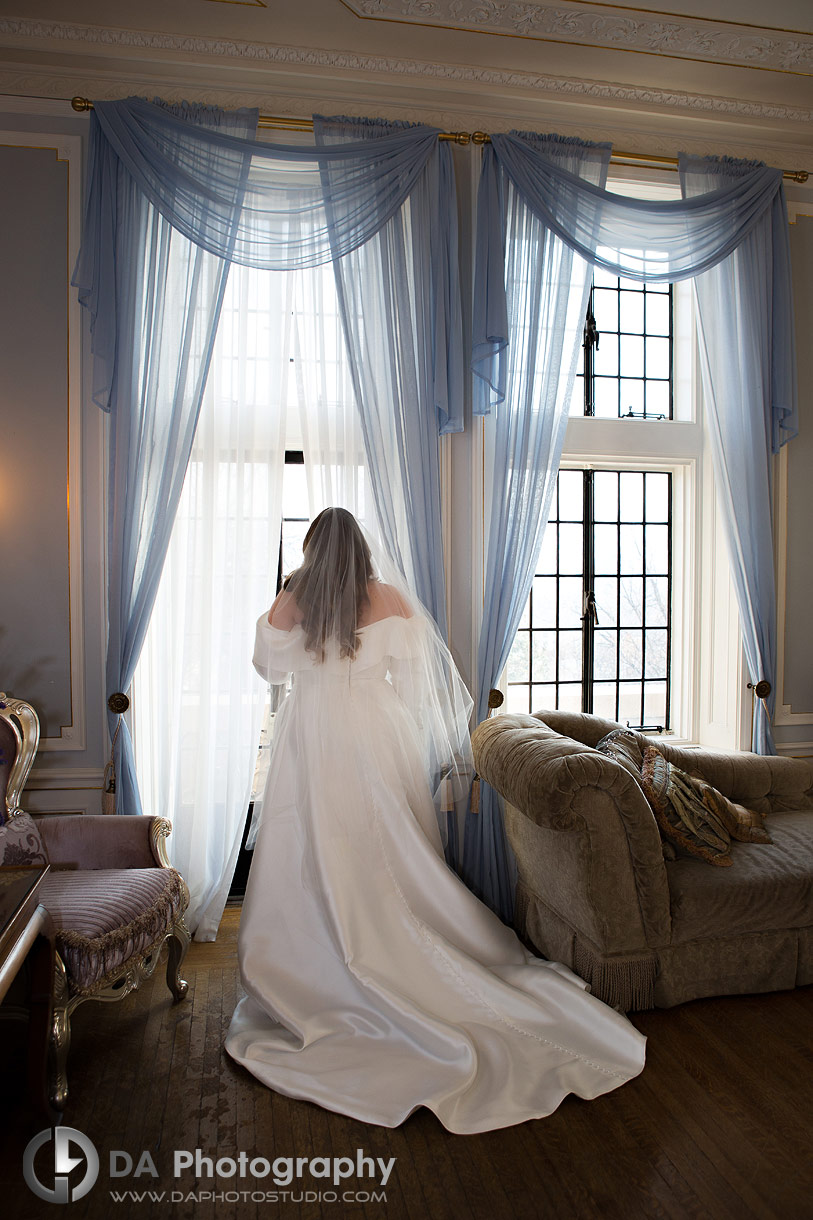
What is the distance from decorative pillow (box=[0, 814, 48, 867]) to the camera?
2.84m

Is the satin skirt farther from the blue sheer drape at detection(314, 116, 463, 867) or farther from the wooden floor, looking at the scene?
the blue sheer drape at detection(314, 116, 463, 867)

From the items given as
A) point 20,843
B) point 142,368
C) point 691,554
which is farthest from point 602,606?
point 20,843

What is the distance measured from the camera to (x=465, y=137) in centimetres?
369

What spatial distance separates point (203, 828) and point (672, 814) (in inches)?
78.1

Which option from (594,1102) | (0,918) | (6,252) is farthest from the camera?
(6,252)

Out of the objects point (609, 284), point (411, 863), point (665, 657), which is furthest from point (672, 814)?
point (609, 284)

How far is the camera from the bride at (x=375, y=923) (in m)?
2.35

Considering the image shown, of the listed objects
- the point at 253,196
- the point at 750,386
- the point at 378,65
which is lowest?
the point at 750,386

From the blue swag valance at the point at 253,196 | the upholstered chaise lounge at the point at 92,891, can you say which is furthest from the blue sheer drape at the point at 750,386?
the upholstered chaise lounge at the point at 92,891

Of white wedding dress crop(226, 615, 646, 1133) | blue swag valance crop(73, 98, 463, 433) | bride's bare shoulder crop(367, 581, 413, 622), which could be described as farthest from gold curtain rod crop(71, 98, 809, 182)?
white wedding dress crop(226, 615, 646, 1133)

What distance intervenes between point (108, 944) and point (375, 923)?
2.84ft

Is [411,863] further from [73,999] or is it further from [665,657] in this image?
[665,657]

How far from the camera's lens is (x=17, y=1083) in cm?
244

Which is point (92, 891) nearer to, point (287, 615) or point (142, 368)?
point (287, 615)
